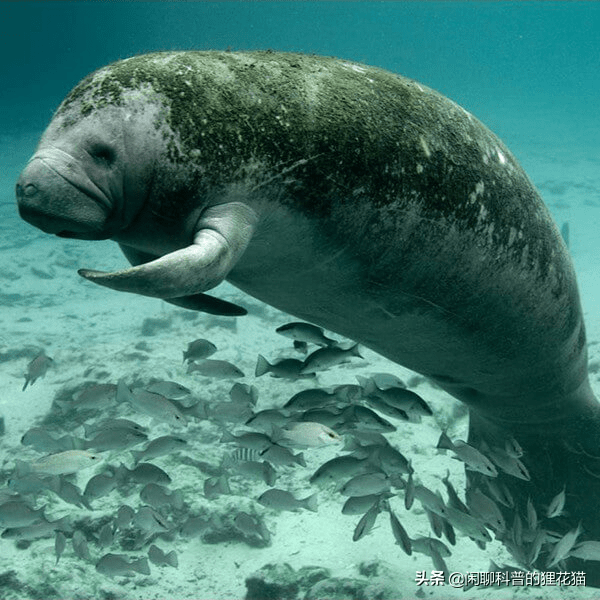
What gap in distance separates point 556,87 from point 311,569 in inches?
5158

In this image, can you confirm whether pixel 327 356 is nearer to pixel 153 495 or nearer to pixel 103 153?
pixel 153 495

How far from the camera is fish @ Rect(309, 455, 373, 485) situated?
464cm

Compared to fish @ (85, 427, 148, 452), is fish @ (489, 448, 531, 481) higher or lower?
higher

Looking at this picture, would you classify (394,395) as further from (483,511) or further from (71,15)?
(71,15)

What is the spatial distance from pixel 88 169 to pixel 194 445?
20.0 ft

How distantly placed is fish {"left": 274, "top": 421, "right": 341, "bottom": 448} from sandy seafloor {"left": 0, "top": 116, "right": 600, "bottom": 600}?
6.39ft

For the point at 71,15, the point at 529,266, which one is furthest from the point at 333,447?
the point at 71,15

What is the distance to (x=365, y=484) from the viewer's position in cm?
442

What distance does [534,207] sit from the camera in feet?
10.3

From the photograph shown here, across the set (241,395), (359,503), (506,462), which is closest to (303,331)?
(241,395)

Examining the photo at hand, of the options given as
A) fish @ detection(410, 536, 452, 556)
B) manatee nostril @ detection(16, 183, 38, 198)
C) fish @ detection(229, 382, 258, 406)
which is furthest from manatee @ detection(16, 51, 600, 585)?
fish @ detection(229, 382, 258, 406)

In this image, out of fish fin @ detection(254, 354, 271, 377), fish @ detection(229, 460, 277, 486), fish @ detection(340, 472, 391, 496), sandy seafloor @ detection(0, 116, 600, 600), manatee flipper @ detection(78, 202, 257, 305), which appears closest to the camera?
manatee flipper @ detection(78, 202, 257, 305)

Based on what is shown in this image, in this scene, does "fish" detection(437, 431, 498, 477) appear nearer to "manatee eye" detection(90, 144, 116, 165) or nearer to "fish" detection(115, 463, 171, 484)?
"fish" detection(115, 463, 171, 484)

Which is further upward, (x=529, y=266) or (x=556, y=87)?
(x=556, y=87)
